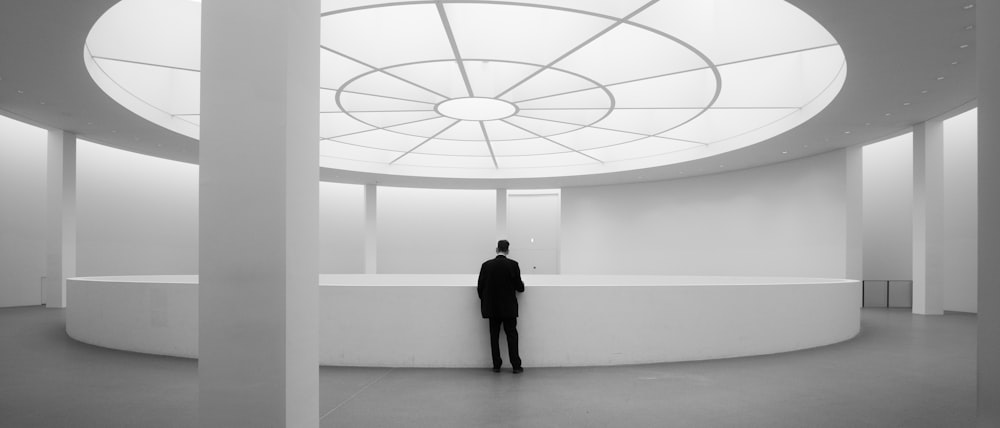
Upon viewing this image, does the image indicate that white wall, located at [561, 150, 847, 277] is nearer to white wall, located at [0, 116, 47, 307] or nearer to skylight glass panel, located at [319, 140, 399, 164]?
skylight glass panel, located at [319, 140, 399, 164]

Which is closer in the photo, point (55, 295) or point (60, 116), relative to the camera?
point (60, 116)

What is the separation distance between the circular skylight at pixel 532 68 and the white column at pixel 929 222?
511 centimetres

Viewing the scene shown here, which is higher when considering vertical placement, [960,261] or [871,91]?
[871,91]

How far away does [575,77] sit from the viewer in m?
17.0

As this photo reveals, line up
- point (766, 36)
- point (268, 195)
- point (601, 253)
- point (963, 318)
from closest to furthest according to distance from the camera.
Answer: point (268, 195), point (766, 36), point (963, 318), point (601, 253)

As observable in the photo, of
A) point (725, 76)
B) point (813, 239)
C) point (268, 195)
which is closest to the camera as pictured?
point (268, 195)

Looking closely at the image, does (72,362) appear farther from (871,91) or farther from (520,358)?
(871,91)

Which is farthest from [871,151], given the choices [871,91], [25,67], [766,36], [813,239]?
[25,67]

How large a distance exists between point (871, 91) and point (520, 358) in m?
12.8

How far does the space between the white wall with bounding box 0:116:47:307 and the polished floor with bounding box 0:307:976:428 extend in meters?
13.2

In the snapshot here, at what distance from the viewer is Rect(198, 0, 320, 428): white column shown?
476 centimetres

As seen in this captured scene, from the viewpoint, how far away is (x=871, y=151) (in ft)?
92.6

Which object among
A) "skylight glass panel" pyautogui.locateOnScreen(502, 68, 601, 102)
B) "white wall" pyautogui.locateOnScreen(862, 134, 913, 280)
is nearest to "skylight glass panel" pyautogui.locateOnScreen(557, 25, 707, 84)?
"skylight glass panel" pyautogui.locateOnScreen(502, 68, 601, 102)

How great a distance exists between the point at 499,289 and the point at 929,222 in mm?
18300
